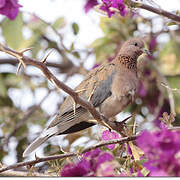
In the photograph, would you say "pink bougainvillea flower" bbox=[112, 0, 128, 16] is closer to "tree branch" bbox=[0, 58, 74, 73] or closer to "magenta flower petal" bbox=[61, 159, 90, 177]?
"magenta flower petal" bbox=[61, 159, 90, 177]

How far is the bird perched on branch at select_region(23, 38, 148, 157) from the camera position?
190cm

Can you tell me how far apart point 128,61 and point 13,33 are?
655mm

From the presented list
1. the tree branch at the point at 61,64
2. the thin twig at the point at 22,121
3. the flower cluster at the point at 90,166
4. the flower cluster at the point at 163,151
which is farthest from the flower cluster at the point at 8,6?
the tree branch at the point at 61,64

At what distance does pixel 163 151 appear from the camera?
763 millimetres

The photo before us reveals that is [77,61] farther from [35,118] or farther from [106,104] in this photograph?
[106,104]

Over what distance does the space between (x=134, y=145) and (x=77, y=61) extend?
160cm

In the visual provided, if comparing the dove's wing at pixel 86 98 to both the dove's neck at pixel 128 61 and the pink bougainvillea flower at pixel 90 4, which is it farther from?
the pink bougainvillea flower at pixel 90 4

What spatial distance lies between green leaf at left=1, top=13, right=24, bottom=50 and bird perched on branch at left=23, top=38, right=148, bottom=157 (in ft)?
1.33

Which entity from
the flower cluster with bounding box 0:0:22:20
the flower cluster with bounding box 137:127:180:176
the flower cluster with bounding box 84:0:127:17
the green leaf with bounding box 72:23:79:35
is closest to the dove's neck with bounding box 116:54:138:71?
the green leaf with bounding box 72:23:79:35

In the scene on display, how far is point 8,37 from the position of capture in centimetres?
203

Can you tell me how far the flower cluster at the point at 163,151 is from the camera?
2.46ft

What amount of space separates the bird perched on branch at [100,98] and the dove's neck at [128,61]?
10mm

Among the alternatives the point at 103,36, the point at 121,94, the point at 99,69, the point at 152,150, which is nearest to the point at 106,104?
the point at 121,94

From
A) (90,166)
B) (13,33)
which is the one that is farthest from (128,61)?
(90,166)
